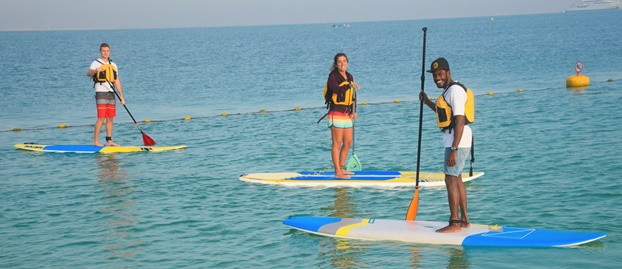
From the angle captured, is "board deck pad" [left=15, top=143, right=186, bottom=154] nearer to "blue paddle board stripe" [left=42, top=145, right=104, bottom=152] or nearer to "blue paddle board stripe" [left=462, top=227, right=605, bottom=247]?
"blue paddle board stripe" [left=42, top=145, right=104, bottom=152]

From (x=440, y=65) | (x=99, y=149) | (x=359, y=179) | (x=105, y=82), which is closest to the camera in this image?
(x=440, y=65)

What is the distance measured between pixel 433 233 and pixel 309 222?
5.74 feet

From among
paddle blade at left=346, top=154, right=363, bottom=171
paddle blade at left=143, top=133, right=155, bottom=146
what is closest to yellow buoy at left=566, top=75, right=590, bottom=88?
paddle blade at left=143, top=133, right=155, bottom=146

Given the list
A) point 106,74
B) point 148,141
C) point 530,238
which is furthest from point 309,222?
point 148,141

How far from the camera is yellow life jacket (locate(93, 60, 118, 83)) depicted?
61.9 feet

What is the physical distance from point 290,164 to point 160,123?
925cm

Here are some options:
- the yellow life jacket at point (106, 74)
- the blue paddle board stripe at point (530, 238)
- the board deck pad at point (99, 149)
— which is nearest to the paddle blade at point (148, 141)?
the board deck pad at point (99, 149)

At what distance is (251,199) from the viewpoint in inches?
580

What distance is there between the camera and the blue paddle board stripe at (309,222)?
12.0 m

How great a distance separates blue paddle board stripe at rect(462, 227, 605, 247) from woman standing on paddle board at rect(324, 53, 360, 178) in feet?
14.0

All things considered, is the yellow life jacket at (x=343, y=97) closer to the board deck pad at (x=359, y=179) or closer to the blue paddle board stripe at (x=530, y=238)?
the board deck pad at (x=359, y=179)

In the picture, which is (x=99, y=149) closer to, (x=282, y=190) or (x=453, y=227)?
(x=282, y=190)

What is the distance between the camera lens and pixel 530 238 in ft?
35.9

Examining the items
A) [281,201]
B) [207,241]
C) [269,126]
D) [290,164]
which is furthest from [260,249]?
[269,126]
